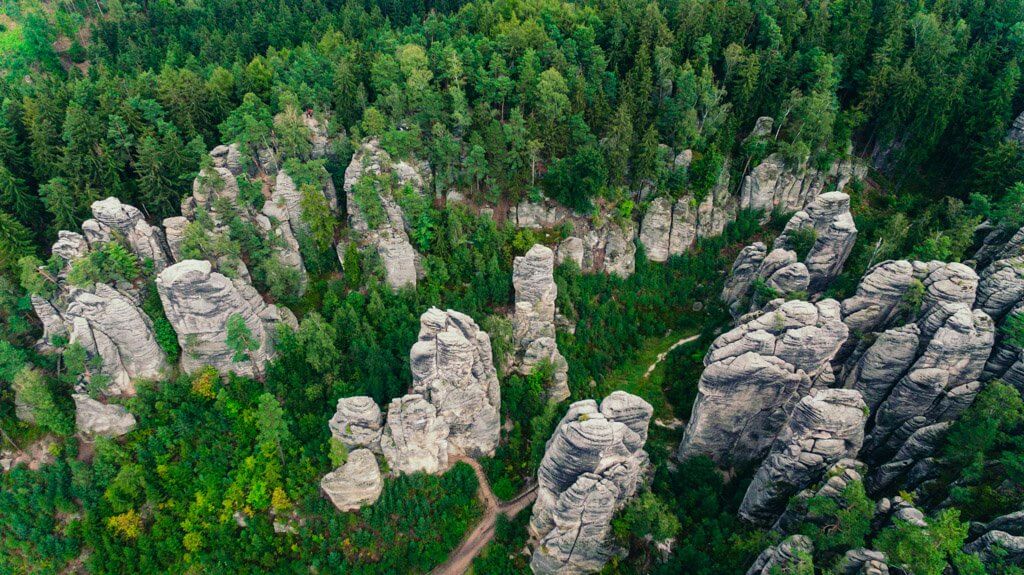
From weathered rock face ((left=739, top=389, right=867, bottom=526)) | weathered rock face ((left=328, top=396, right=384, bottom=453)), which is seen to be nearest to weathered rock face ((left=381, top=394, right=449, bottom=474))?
weathered rock face ((left=328, top=396, right=384, bottom=453))

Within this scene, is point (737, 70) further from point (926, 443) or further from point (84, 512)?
point (84, 512)

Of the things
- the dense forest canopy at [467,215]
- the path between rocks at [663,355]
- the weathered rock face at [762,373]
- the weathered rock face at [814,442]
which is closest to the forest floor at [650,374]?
the path between rocks at [663,355]

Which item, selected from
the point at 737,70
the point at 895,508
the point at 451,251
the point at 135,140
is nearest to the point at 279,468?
the point at 451,251

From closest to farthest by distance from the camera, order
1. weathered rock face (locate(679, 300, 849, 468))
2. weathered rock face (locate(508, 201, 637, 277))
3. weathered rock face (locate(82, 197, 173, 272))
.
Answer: weathered rock face (locate(679, 300, 849, 468))
weathered rock face (locate(82, 197, 173, 272))
weathered rock face (locate(508, 201, 637, 277))

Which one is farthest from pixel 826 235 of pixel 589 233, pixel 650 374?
pixel 589 233

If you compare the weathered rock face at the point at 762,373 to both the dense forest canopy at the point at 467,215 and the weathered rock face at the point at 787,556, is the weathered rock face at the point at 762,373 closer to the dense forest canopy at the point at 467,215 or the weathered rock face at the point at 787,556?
the dense forest canopy at the point at 467,215

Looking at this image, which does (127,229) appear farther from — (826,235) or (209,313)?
(826,235)

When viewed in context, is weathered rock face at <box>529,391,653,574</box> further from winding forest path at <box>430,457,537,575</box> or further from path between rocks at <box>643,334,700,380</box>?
path between rocks at <box>643,334,700,380</box>
